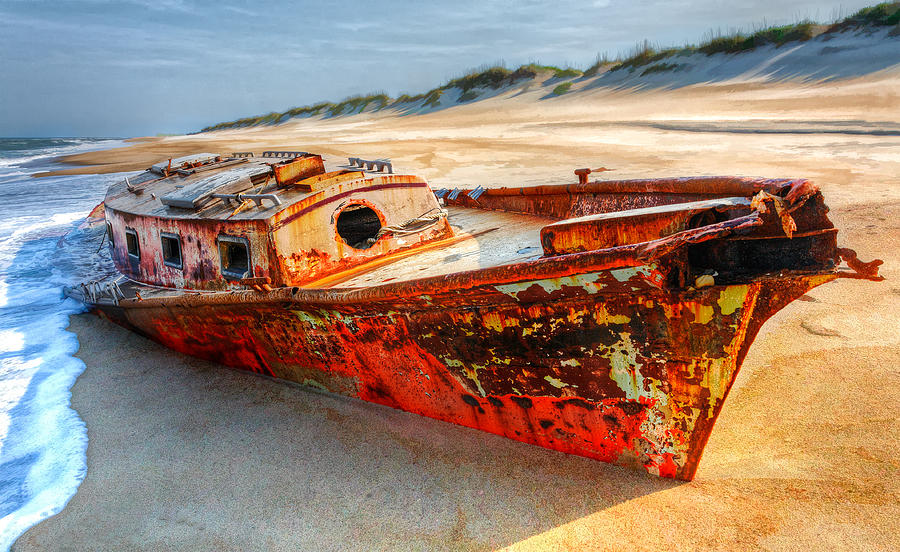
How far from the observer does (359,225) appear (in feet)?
20.5

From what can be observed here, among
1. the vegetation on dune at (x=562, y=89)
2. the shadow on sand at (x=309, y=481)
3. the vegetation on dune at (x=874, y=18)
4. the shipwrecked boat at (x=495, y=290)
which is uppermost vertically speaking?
the vegetation on dune at (x=874, y=18)

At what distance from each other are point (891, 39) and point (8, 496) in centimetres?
2860

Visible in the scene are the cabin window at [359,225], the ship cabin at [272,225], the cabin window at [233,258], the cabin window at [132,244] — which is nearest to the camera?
the ship cabin at [272,225]

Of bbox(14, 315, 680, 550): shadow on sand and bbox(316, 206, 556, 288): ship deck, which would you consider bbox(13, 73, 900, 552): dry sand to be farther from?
bbox(316, 206, 556, 288): ship deck

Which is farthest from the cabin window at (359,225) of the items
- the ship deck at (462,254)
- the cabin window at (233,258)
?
the cabin window at (233,258)

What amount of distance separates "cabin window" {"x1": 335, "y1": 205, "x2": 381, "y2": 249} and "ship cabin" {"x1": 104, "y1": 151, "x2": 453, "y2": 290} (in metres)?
0.01

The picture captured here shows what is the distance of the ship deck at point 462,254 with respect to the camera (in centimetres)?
481

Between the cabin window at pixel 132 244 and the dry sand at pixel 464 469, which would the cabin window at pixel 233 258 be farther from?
the cabin window at pixel 132 244

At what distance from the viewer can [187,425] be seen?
16.6ft

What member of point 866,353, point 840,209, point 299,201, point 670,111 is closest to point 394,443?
point 299,201

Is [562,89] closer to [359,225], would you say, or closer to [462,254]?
[359,225]

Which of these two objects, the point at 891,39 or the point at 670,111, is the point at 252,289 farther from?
the point at 891,39

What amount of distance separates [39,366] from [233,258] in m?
3.09

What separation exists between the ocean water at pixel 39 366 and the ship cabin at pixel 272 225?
147 centimetres
